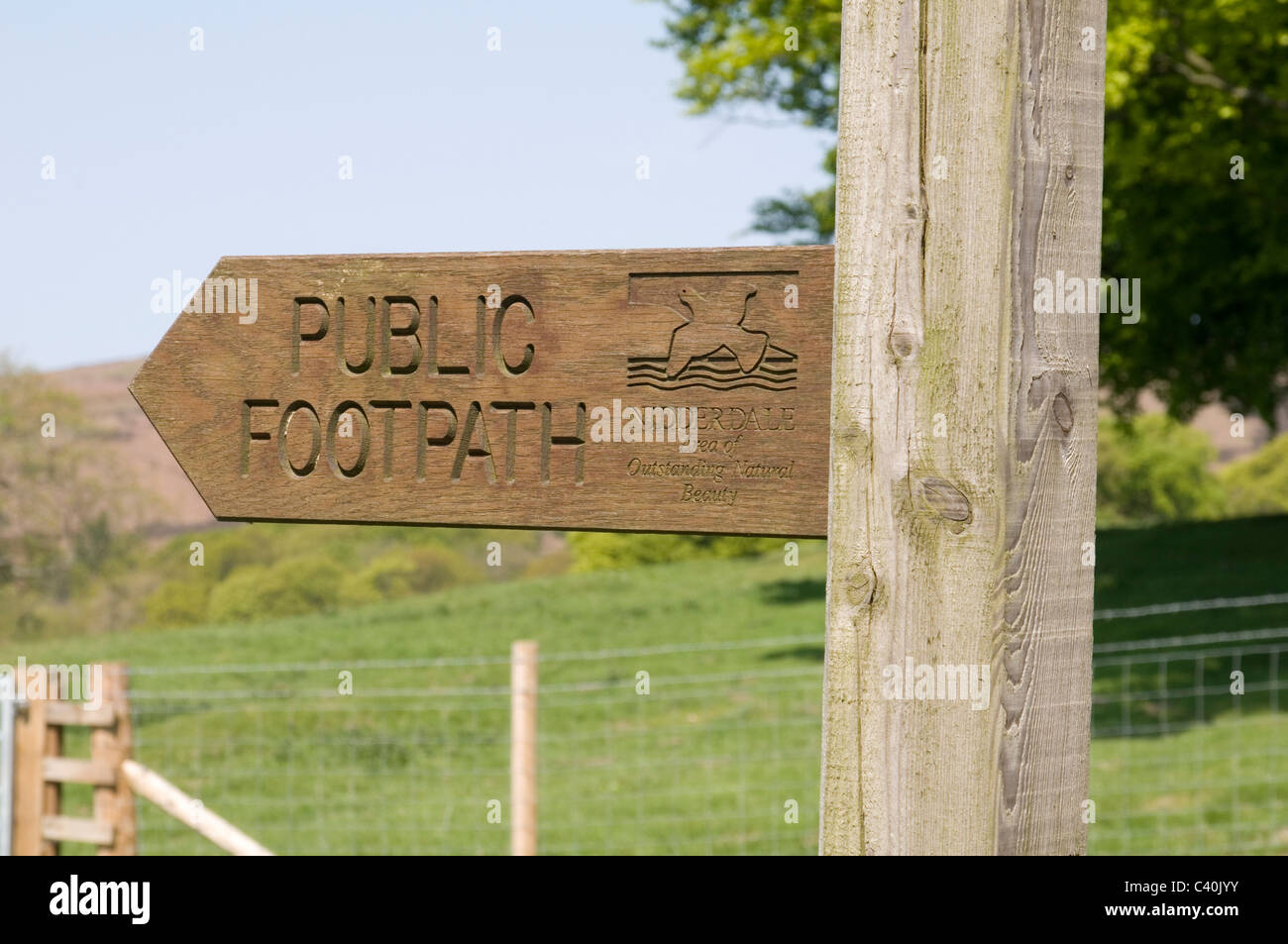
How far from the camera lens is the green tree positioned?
9.77 metres

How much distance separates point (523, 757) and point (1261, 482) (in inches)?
1440

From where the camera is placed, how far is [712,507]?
1670 mm

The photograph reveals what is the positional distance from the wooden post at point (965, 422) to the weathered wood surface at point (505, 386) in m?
0.13

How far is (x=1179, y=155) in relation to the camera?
10.6 m

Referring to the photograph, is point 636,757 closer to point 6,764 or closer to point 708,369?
point 6,764

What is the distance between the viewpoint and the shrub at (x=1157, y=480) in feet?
120

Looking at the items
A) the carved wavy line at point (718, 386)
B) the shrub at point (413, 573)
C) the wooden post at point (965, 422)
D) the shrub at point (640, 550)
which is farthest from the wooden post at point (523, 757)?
the shrub at point (413, 573)

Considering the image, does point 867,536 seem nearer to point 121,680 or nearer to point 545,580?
point 121,680

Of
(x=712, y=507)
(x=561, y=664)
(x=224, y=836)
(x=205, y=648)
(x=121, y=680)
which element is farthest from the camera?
(x=205, y=648)

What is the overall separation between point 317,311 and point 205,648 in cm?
1595

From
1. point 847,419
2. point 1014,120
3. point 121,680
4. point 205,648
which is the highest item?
point 1014,120

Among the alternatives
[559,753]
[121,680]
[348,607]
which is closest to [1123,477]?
[348,607]

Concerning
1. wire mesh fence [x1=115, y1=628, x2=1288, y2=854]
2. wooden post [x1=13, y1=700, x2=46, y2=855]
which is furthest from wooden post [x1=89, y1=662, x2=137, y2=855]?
wire mesh fence [x1=115, y1=628, x2=1288, y2=854]

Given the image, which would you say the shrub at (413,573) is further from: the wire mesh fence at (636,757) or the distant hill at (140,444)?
the wire mesh fence at (636,757)
